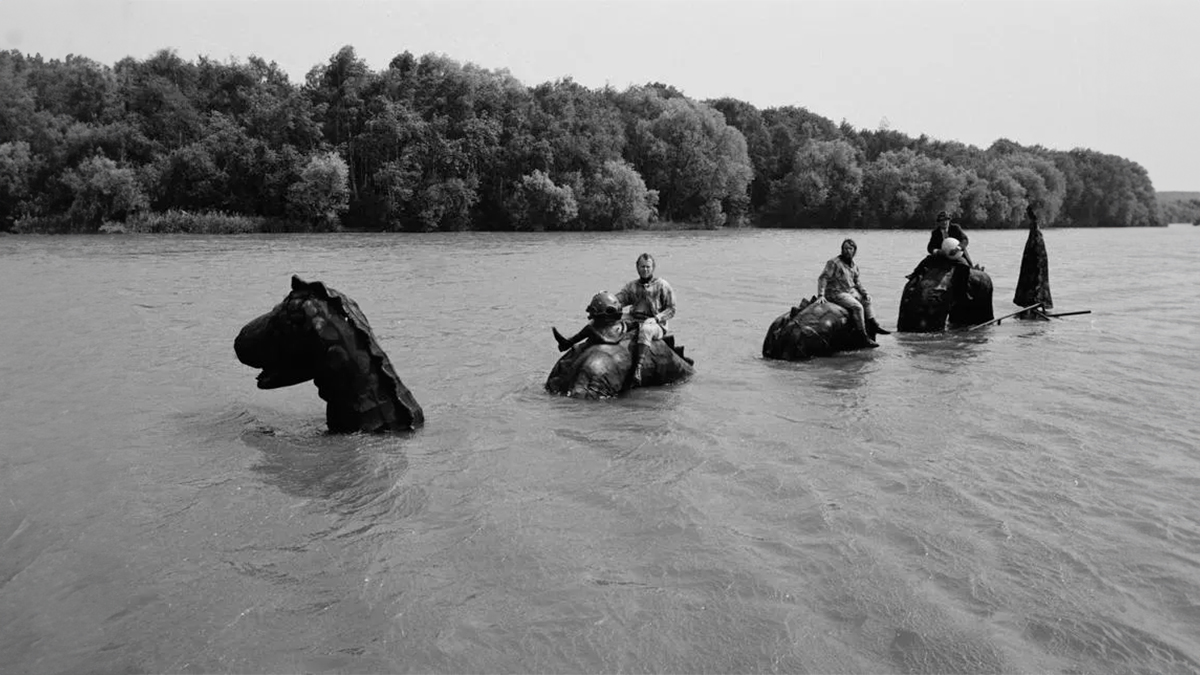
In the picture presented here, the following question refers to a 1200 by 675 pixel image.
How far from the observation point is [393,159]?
63.2m

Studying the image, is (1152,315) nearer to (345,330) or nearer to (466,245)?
(345,330)

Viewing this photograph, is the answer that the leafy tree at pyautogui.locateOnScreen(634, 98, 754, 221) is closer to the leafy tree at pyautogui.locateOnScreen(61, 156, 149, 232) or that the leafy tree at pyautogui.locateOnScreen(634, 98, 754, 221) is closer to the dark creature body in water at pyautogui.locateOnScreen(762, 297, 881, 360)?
the leafy tree at pyautogui.locateOnScreen(61, 156, 149, 232)

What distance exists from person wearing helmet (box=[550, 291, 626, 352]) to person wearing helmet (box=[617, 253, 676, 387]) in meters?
0.31

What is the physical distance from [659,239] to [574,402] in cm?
4585

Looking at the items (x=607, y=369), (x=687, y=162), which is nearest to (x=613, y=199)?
(x=687, y=162)

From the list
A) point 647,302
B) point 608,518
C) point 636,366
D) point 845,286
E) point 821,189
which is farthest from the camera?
point 821,189

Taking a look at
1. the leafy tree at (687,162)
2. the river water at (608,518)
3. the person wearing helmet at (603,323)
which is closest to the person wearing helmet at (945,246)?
the river water at (608,518)

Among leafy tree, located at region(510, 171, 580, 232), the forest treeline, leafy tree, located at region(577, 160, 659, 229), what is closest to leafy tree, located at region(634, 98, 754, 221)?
the forest treeline

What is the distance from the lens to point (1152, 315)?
20.8 m

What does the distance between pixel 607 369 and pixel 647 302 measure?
4.14ft

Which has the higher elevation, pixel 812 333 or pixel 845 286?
pixel 845 286

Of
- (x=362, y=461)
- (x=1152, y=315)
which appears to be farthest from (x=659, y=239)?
(x=362, y=461)

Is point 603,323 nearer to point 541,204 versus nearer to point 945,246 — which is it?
point 945,246

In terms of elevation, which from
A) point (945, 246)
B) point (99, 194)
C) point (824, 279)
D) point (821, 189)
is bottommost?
point (824, 279)
